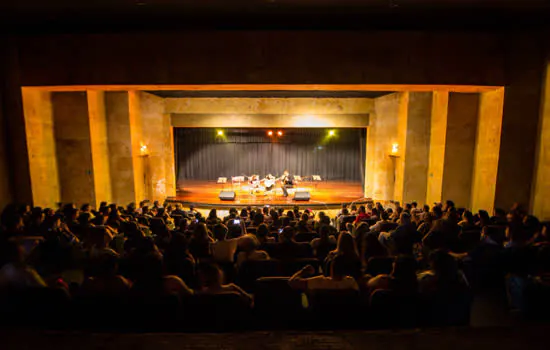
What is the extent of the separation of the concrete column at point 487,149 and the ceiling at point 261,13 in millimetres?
2047

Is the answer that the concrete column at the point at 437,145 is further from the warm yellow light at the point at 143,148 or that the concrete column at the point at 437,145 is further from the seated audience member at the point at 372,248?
the warm yellow light at the point at 143,148

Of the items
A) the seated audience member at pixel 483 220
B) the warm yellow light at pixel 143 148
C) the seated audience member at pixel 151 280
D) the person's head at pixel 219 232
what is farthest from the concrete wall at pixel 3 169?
the seated audience member at pixel 483 220

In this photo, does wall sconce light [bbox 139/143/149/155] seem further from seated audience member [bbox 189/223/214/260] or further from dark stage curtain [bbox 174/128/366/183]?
seated audience member [bbox 189/223/214/260]

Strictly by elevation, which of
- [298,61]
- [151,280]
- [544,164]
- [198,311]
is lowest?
[198,311]

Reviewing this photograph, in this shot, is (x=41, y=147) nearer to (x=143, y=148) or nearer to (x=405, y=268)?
(x=143, y=148)

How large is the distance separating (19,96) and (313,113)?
10668 millimetres

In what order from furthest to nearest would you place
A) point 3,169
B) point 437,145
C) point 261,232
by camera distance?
1. point 437,145
2. point 3,169
3. point 261,232

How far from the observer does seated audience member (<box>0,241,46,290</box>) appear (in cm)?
312

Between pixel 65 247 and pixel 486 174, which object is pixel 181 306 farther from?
pixel 486 174

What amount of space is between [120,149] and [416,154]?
1094cm

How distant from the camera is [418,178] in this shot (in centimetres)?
1190

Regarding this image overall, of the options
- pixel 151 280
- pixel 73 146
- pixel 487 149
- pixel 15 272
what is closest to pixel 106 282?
pixel 151 280

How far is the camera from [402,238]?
16.0 feet

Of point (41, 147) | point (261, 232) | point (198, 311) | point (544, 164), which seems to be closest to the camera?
point (198, 311)
